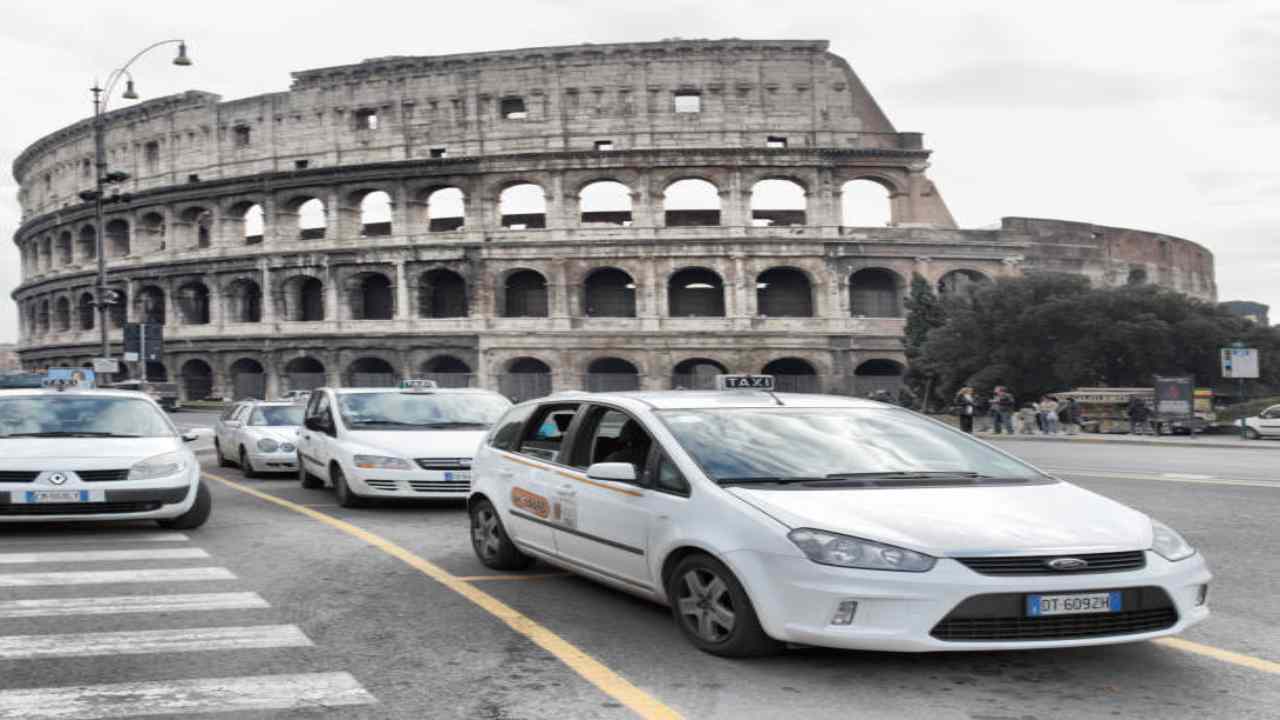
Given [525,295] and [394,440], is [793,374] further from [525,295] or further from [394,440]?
[394,440]

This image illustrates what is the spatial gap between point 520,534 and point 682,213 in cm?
4036

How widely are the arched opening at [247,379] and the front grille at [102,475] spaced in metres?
40.8

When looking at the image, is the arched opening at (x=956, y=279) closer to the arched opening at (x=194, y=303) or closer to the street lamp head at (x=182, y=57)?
the street lamp head at (x=182, y=57)

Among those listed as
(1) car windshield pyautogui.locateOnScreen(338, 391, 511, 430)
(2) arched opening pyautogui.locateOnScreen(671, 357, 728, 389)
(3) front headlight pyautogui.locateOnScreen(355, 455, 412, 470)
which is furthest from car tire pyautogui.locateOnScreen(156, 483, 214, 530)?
(2) arched opening pyautogui.locateOnScreen(671, 357, 728, 389)

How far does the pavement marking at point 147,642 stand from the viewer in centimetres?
537

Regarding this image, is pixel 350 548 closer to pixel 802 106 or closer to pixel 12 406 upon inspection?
pixel 12 406

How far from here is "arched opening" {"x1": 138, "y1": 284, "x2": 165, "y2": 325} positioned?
5281 cm

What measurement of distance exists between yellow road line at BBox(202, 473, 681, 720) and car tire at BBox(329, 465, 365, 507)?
6.52 ft

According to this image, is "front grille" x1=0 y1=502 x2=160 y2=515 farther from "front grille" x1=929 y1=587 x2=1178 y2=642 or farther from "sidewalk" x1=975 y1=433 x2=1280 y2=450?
"sidewalk" x1=975 y1=433 x2=1280 y2=450

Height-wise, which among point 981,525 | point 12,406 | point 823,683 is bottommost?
point 823,683

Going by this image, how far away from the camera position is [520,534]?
292 inches

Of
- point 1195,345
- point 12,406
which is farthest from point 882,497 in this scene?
point 1195,345

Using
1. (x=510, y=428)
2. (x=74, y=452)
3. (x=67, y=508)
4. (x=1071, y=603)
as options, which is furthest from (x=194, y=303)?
(x=1071, y=603)

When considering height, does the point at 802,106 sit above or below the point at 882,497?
above
